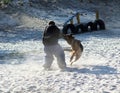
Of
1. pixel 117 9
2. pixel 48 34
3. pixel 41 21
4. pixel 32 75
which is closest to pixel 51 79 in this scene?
pixel 32 75

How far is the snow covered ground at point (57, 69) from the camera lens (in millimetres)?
11242

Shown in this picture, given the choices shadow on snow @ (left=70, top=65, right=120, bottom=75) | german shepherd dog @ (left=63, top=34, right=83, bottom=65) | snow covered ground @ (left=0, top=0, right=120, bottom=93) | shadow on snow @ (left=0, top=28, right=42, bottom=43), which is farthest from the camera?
shadow on snow @ (left=0, top=28, right=42, bottom=43)

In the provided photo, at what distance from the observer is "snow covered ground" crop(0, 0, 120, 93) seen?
11242mm

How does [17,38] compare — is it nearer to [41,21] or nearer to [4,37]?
[4,37]

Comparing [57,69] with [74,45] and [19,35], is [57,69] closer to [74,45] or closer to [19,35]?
[74,45]

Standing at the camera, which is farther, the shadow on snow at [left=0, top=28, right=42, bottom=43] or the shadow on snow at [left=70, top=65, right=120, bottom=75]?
the shadow on snow at [left=0, top=28, right=42, bottom=43]

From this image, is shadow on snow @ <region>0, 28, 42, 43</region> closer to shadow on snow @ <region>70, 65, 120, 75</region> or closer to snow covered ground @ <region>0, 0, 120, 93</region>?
snow covered ground @ <region>0, 0, 120, 93</region>

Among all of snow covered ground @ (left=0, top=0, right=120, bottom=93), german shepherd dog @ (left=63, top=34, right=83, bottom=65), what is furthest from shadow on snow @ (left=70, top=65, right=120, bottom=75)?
german shepherd dog @ (left=63, top=34, right=83, bottom=65)

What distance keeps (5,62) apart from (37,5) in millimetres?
16604

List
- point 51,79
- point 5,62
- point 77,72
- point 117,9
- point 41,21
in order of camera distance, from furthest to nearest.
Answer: point 117,9 → point 41,21 → point 5,62 → point 77,72 → point 51,79

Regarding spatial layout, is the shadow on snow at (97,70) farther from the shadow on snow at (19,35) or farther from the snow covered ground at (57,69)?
the shadow on snow at (19,35)

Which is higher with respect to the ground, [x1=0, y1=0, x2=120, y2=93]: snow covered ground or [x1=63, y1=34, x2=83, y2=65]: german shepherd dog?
[x1=63, y1=34, x2=83, y2=65]: german shepherd dog

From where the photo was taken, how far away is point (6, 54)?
55.8 feet

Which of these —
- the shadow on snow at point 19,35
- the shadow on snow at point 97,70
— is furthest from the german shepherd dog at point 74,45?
the shadow on snow at point 19,35
